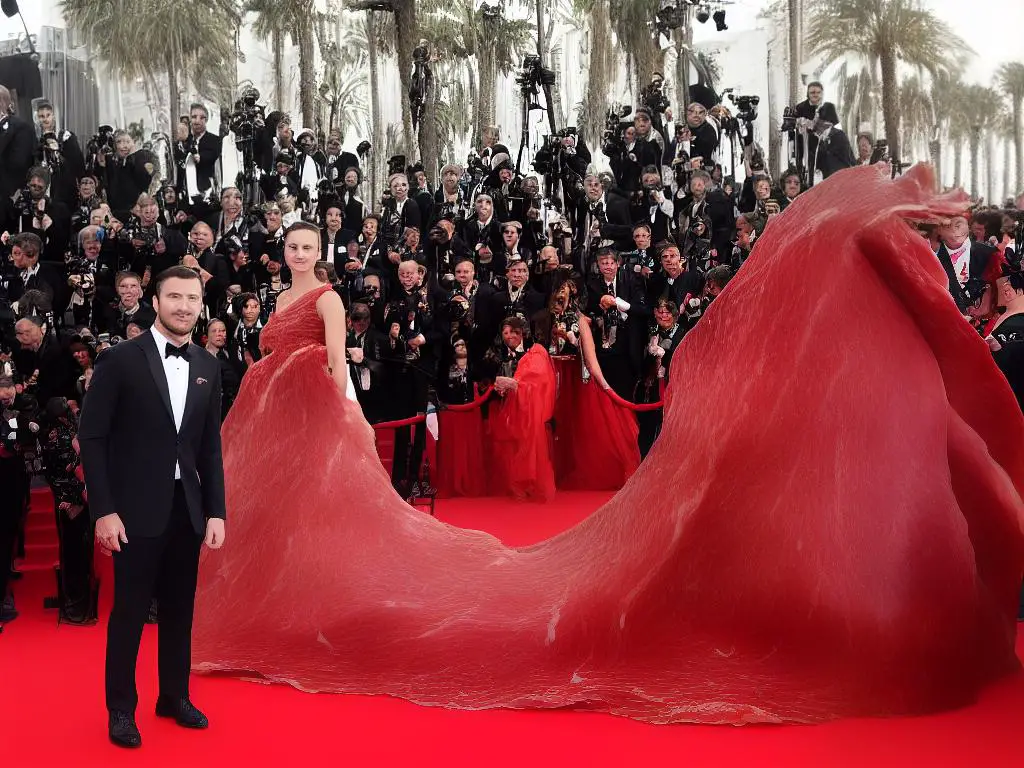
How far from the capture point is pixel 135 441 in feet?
9.87

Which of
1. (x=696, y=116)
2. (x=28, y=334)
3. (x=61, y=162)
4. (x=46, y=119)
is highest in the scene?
Answer: (x=46, y=119)

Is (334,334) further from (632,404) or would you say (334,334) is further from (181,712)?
(632,404)

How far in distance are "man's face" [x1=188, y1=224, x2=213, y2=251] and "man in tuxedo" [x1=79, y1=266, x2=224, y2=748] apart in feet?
21.5

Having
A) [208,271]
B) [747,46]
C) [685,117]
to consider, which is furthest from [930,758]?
[747,46]

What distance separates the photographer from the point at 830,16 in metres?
11.9

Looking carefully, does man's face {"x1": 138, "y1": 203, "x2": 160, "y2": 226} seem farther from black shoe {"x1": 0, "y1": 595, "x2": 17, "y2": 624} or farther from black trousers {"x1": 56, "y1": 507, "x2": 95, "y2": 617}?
black shoe {"x1": 0, "y1": 595, "x2": 17, "y2": 624}

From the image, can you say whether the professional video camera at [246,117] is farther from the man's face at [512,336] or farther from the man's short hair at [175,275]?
the man's short hair at [175,275]

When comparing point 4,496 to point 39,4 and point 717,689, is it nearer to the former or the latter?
point 717,689

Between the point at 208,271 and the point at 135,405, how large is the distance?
6.46 meters

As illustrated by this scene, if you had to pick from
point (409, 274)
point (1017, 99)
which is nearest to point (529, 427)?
point (409, 274)

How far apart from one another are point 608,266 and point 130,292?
373 cm

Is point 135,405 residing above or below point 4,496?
above

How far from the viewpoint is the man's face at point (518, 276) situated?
8320 mm

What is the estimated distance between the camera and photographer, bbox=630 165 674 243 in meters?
9.91
